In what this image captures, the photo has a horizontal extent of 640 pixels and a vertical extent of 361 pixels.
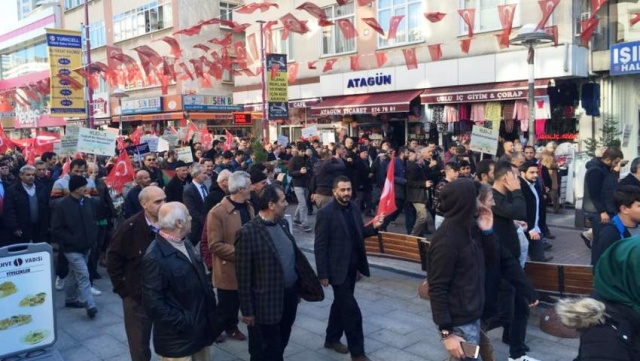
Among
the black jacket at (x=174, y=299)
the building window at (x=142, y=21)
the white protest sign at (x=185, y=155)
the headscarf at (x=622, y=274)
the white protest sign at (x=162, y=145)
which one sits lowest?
the black jacket at (x=174, y=299)

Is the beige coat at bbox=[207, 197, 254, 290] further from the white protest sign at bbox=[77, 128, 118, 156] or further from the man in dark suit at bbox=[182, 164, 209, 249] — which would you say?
the white protest sign at bbox=[77, 128, 118, 156]

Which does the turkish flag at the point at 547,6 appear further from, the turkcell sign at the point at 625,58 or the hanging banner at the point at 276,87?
the hanging banner at the point at 276,87

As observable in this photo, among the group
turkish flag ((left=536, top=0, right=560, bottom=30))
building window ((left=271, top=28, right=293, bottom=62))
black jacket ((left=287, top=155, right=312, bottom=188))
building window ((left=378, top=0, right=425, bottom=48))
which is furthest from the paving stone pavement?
building window ((left=271, top=28, right=293, bottom=62))

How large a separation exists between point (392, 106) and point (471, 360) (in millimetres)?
16196

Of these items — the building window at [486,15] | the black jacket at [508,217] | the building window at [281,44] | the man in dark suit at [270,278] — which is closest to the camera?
the man in dark suit at [270,278]

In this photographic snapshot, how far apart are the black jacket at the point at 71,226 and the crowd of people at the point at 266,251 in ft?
0.04

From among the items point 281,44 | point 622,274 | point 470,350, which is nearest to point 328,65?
point 281,44

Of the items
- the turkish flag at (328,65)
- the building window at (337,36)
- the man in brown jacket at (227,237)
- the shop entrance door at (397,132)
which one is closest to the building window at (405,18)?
the building window at (337,36)

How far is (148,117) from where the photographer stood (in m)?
32.5

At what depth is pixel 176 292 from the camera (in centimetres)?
391

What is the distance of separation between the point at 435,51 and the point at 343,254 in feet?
46.2

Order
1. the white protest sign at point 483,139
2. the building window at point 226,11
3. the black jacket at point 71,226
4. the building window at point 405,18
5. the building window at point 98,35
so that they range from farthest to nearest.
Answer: the building window at point 98,35
the building window at point 226,11
the building window at point 405,18
the white protest sign at point 483,139
the black jacket at point 71,226

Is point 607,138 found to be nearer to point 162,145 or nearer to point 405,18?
point 405,18

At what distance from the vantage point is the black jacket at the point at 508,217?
532 cm
